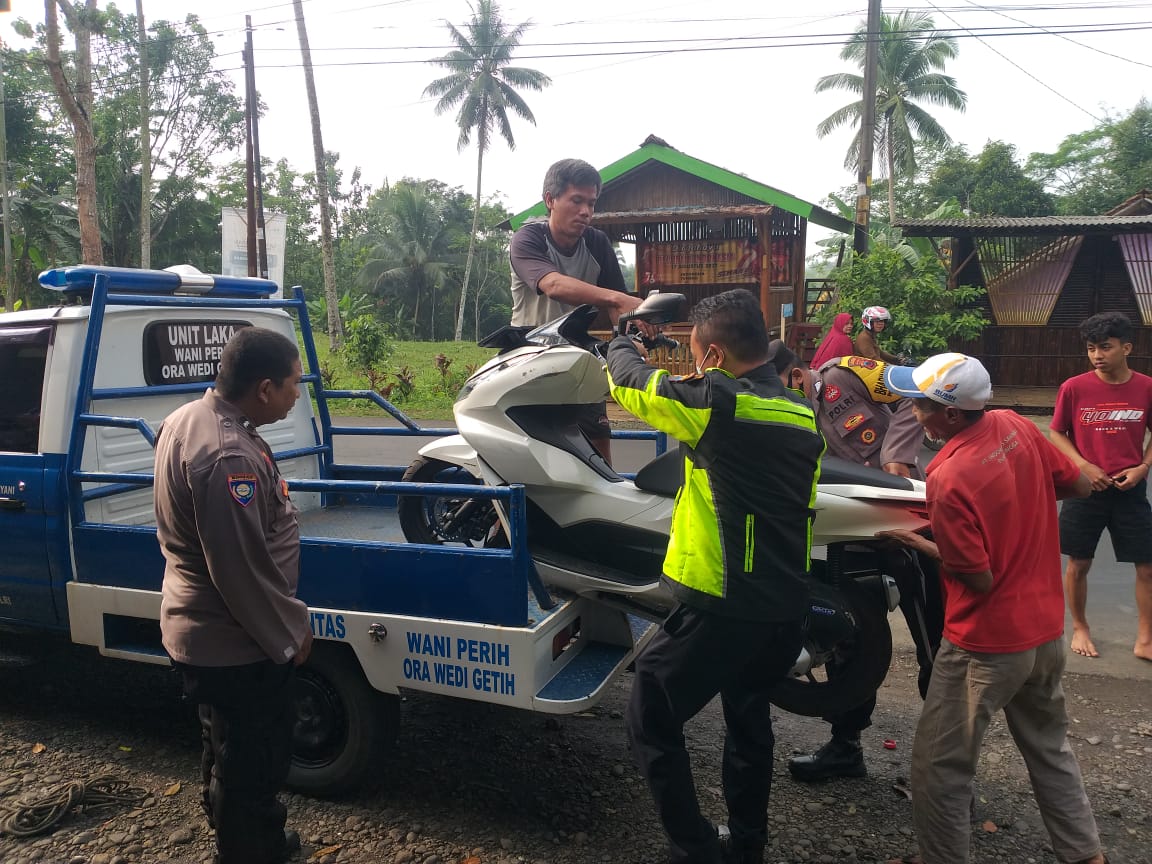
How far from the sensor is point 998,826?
295 cm

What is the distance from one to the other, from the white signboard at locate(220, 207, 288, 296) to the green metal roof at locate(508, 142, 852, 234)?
456 cm

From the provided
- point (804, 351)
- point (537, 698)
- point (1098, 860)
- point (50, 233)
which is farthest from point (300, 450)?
point (50, 233)

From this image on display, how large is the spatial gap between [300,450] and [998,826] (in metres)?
3.55

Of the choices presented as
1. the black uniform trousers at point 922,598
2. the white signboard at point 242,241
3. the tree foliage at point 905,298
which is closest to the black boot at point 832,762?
the black uniform trousers at point 922,598

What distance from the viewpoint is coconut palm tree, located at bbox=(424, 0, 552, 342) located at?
112 ft

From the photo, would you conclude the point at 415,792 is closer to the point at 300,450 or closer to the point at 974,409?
the point at 300,450

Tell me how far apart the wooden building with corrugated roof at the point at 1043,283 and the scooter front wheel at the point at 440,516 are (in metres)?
11.7

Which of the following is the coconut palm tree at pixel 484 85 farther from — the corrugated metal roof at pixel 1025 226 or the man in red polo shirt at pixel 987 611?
the man in red polo shirt at pixel 987 611

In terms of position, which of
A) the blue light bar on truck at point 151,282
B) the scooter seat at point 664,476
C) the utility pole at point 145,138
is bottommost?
the scooter seat at point 664,476

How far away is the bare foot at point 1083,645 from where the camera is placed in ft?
14.6

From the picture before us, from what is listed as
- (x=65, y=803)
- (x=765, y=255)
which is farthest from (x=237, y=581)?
(x=765, y=255)

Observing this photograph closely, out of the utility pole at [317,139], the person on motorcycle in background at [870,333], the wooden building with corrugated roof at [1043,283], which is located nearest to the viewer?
the person on motorcycle in background at [870,333]

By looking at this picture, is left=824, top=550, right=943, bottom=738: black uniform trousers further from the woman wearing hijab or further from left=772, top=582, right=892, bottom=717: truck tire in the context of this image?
the woman wearing hijab

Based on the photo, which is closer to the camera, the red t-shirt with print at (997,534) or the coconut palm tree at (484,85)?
the red t-shirt with print at (997,534)
